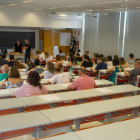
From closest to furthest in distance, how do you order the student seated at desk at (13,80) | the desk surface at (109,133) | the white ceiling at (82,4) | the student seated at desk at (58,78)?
the desk surface at (109,133) < the student seated at desk at (13,80) < the student seated at desk at (58,78) < the white ceiling at (82,4)

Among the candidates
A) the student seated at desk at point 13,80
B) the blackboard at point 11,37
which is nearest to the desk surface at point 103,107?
the student seated at desk at point 13,80

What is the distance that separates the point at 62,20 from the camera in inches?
477

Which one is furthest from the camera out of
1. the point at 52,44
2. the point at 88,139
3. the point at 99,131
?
the point at 52,44

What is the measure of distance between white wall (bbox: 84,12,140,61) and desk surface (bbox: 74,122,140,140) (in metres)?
8.48

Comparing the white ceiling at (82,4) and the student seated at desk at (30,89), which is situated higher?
the white ceiling at (82,4)

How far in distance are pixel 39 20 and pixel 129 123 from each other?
9.69m

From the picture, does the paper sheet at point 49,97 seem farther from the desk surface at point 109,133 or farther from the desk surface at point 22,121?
the desk surface at point 109,133

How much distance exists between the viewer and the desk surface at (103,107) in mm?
2882

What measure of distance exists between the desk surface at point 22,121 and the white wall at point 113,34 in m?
8.69

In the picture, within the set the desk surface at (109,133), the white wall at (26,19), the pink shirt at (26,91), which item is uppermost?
the white wall at (26,19)

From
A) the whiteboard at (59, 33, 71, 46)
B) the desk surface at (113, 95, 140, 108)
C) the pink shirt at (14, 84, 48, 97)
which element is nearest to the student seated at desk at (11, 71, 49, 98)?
the pink shirt at (14, 84, 48, 97)

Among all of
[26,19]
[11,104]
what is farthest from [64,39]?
[11,104]

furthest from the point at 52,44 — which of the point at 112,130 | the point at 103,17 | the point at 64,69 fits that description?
the point at 112,130

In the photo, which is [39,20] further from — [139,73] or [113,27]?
[139,73]
